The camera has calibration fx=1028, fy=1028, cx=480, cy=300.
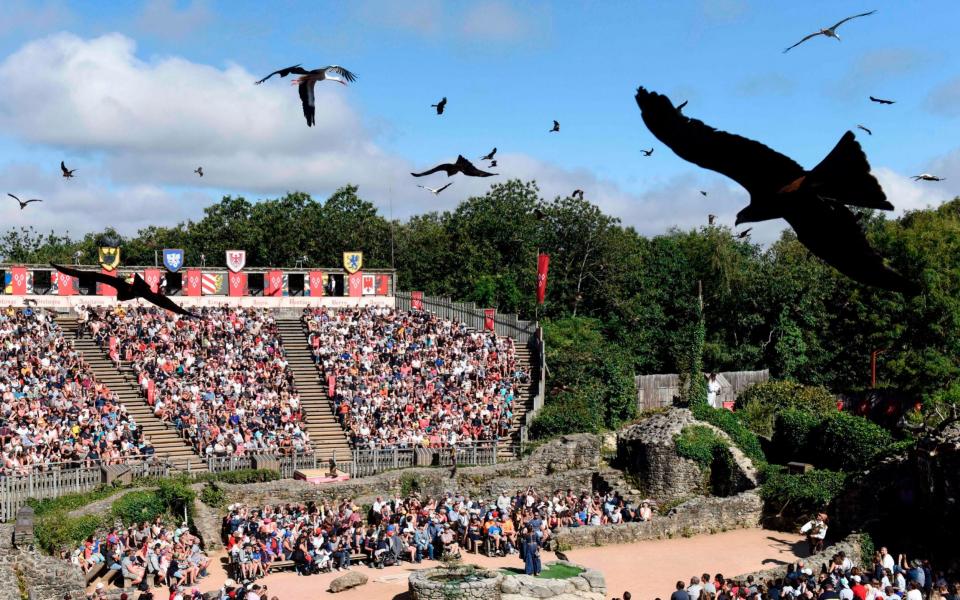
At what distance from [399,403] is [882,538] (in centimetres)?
1575

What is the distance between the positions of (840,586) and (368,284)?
92.8ft

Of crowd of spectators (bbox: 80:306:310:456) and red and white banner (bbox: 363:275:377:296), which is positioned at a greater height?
red and white banner (bbox: 363:275:377:296)

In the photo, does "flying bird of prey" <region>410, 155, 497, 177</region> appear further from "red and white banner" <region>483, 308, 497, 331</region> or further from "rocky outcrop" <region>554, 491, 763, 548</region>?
"red and white banner" <region>483, 308, 497, 331</region>

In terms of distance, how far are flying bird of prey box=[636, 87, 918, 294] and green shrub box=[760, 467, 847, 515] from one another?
24.1 metres

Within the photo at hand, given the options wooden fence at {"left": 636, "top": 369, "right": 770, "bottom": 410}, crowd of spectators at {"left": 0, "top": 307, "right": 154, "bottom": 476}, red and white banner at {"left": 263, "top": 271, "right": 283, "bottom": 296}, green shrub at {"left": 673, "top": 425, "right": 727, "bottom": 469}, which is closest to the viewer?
crowd of spectators at {"left": 0, "top": 307, "right": 154, "bottom": 476}

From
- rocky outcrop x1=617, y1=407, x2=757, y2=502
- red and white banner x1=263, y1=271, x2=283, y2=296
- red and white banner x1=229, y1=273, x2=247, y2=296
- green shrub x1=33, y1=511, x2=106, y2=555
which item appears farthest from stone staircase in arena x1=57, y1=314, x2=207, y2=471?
rocky outcrop x1=617, y1=407, x2=757, y2=502

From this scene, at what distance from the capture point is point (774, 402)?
39.1 metres

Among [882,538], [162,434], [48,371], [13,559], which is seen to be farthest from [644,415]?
[13,559]

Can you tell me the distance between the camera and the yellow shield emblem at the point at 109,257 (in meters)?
38.1

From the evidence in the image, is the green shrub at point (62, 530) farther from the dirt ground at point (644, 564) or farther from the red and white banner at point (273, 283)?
the red and white banner at point (273, 283)

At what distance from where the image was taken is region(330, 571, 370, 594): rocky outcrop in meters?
22.0

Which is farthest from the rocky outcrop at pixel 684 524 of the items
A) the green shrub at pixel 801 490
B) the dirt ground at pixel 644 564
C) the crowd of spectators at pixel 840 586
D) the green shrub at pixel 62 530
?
the green shrub at pixel 62 530

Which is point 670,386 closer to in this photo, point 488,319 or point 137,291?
point 488,319

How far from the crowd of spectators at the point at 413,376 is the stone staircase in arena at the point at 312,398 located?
1.05 ft
